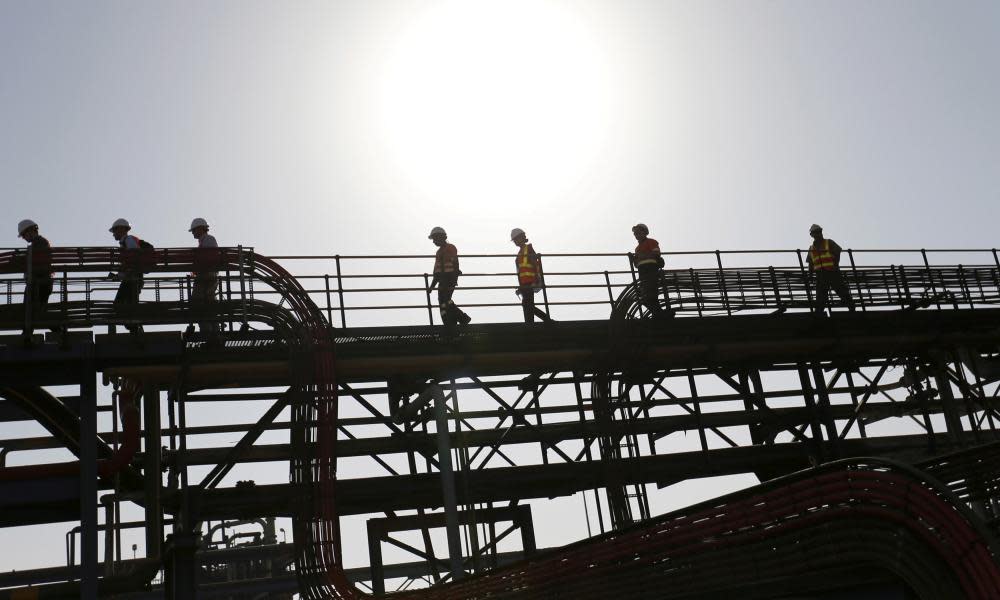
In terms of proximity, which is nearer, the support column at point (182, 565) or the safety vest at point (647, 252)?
the support column at point (182, 565)

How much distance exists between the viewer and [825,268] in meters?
23.0

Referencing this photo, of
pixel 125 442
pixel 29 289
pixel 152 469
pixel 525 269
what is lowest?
pixel 152 469

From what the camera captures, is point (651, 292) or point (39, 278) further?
point (651, 292)

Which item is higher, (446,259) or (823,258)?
(823,258)

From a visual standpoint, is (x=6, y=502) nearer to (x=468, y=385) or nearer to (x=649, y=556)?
(x=468, y=385)

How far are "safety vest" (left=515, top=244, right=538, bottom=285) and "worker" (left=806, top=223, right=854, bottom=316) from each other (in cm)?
638

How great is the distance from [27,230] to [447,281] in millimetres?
7284

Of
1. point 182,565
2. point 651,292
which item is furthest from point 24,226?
point 651,292

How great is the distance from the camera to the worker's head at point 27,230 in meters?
17.4

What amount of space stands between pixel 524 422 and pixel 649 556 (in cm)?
906

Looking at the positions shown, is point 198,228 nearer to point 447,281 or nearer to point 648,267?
point 447,281

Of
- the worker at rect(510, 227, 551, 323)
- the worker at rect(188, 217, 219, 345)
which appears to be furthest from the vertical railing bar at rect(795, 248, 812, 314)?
the worker at rect(188, 217, 219, 345)

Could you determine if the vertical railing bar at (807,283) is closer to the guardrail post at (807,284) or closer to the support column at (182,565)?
the guardrail post at (807,284)

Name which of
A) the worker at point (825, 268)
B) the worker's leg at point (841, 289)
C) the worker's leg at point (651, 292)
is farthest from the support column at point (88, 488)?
the worker's leg at point (841, 289)
